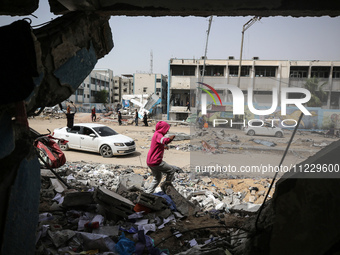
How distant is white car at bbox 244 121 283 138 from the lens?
60.6 feet

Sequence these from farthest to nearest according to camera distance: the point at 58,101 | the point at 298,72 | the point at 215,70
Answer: the point at 215,70 → the point at 298,72 → the point at 58,101

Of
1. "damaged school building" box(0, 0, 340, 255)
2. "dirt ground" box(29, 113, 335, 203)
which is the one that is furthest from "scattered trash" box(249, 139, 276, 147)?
"damaged school building" box(0, 0, 340, 255)

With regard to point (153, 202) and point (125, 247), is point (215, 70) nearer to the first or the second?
point (153, 202)

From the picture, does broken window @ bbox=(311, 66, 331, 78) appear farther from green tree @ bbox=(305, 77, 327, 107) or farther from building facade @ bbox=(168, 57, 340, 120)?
green tree @ bbox=(305, 77, 327, 107)

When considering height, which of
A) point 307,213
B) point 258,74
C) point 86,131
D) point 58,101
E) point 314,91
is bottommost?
point 86,131

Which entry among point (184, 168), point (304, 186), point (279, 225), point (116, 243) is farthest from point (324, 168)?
point (184, 168)

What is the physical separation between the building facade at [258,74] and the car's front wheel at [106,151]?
25.8 m

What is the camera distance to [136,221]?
15.5 feet

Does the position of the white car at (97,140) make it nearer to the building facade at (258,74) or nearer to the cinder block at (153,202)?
the cinder block at (153,202)

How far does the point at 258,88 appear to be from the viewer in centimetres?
3834

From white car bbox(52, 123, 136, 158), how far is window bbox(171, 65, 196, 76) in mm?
28428

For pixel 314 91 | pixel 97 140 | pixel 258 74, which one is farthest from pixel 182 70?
pixel 97 140

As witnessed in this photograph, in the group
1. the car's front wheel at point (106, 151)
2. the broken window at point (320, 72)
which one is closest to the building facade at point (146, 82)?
the broken window at point (320, 72)

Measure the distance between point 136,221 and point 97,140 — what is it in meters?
7.77
